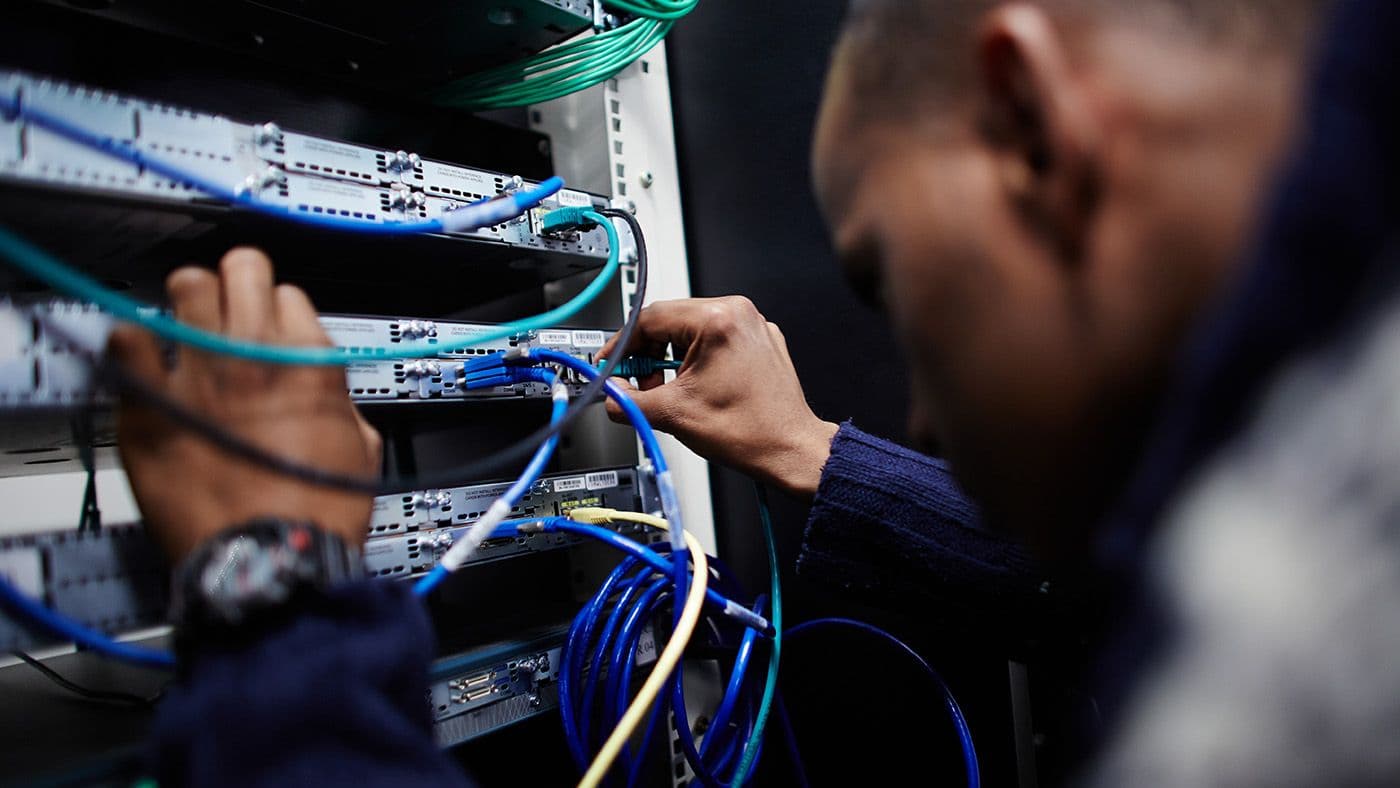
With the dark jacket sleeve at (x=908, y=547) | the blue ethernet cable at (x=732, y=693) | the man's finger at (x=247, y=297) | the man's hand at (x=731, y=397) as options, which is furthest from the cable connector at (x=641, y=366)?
the man's finger at (x=247, y=297)

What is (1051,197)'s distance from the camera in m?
0.41

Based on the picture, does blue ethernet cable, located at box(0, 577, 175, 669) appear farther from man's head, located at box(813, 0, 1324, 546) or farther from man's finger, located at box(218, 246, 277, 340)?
man's head, located at box(813, 0, 1324, 546)

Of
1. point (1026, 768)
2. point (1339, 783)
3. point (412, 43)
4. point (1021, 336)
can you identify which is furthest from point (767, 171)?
point (1339, 783)

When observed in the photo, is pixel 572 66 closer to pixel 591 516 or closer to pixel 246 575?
pixel 591 516

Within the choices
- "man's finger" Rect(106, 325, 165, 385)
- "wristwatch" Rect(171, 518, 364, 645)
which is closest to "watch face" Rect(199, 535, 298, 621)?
"wristwatch" Rect(171, 518, 364, 645)

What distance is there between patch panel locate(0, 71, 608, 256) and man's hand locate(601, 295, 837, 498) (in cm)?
→ 21

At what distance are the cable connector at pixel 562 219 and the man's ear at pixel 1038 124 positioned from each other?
513 mm

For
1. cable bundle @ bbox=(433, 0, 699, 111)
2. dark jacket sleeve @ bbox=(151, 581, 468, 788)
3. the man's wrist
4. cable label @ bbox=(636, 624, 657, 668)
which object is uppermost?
cable bundle @ bbox=(433, 0, 699, 111)

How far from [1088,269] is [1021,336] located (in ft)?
A: 0.17

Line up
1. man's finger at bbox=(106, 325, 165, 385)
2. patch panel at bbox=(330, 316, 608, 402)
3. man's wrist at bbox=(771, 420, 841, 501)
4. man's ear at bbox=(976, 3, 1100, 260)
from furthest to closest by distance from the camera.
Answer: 1. man's wrist at bbox=(771, 420, 841, 501)
2. patch panel at bbox=(330, 316, 608, 402)
3. man's finger at bbox=(106, 325, 165, 385)
4. man's ear at bbox=(976, 3, 1100, 260)

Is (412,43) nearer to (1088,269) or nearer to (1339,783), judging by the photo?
(1088,269)

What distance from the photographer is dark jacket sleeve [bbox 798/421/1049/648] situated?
87 cm

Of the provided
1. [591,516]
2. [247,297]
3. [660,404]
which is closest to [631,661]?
[591,516]

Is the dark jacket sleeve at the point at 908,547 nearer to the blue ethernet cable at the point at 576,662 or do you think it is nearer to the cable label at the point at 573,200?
the blue ethernet cable at the point at 576,662
